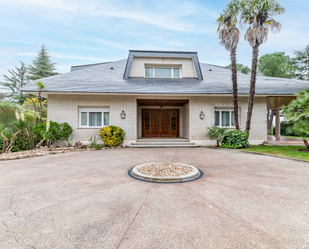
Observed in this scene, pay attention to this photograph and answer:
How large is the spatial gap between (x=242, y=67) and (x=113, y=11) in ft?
94.5

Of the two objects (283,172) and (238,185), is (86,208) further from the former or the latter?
(283,172)

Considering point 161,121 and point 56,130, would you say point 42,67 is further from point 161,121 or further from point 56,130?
point 161,121

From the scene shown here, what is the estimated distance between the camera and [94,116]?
9.96m

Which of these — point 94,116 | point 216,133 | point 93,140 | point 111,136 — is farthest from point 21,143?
point 216,133

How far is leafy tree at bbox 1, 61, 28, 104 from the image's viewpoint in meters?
24.0

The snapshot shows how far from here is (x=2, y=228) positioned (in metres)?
1.93

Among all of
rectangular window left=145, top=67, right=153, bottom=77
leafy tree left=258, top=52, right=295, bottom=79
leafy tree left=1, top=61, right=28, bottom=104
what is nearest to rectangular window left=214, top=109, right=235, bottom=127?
rectangular window left=145, top=67, right=153, bottom=77

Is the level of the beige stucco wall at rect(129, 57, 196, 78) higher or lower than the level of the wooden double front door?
higher

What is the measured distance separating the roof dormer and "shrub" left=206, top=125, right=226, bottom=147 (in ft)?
15.2

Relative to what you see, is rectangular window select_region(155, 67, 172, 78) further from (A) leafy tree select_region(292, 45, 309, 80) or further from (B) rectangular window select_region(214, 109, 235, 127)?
(A) leafy tree select_region(292, 45, 309, 80)

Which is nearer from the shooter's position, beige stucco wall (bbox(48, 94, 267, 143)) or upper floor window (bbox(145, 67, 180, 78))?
beige stucco wall (bbox(48, 94, 267, 143))

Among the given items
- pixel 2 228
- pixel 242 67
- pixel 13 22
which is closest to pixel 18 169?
pixel 2 228

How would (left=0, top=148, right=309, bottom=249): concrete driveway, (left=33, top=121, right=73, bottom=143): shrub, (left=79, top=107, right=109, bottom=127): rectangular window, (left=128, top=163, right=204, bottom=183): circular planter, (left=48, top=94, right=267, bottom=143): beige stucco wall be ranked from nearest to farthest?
(left=0, top=148, right=309, bottom=249): concrete driveway, (left=128, top=163, right=204, bottom=183): circular planter, (left=33, top=121, right=73, bottom=143): shrub, (left=48, top=94, right=267, bottom=143): beige stucco wall, (left=79, top=107, right=109, bottom=127): rectangular window

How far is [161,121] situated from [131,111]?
3.61 m
